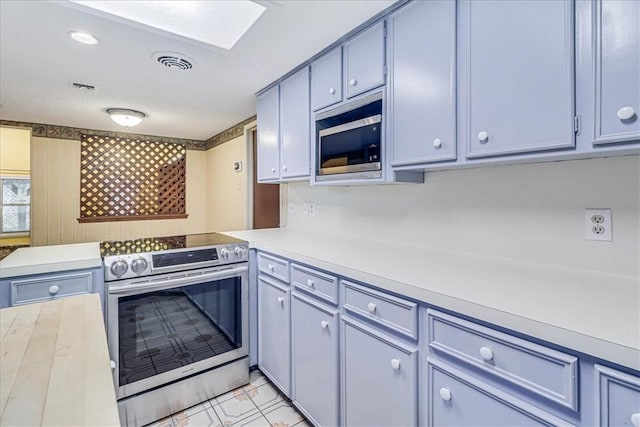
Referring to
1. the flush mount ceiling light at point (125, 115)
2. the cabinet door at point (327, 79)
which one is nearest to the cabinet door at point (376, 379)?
the cabinet door at point (327, 79)

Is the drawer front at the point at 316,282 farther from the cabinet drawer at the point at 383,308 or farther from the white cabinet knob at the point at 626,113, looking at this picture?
the white cabinet knob at the point at 626,113

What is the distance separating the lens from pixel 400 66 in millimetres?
1469

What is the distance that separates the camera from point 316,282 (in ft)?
5.23

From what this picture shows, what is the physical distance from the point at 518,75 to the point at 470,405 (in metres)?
1.08

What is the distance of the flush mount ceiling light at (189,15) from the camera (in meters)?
1.53

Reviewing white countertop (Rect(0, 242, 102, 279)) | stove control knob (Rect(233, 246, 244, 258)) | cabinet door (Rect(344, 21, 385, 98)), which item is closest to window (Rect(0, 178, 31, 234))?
white countertop (Rect(0, 242, 102, 279))

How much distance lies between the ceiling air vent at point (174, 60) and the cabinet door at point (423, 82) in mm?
1329

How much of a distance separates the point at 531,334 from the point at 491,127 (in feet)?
2.34

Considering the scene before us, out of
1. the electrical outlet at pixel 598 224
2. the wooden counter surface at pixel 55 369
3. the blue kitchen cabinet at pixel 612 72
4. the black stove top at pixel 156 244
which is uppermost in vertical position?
the blue kitchen cabinet at pixel 612 72

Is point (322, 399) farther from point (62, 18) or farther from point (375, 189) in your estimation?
point (62, 18)

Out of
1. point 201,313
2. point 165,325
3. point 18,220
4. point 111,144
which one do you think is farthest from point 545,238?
point 18,220

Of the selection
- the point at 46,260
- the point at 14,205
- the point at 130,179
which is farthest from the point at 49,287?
the point at 14,205

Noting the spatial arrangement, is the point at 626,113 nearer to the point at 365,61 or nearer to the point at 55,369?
the point at 365,61

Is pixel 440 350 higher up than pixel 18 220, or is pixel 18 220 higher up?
pixel 18 220
